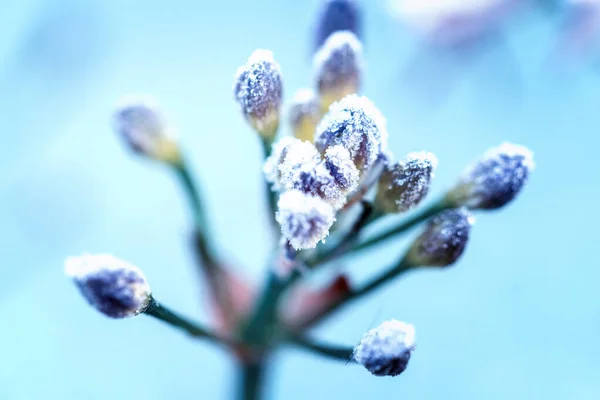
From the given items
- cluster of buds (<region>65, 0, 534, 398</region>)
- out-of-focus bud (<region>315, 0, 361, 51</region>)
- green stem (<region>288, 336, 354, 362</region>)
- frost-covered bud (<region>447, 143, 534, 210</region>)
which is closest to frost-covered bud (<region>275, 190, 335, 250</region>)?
cluster of buds (<region>65, 0, 534, 398</region>)

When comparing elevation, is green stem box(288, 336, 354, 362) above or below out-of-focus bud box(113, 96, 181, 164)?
below

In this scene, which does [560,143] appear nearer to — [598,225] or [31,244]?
[598,225]

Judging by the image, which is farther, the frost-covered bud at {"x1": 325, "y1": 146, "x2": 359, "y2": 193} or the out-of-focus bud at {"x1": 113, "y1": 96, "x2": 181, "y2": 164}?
the out-of-focus bud at {"x1": 113, "y1": 96, "x2": 181, "y2": 164}

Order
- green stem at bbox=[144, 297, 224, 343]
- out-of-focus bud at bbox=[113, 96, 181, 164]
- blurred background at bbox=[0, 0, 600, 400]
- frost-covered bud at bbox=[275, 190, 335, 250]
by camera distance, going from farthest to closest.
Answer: blurred background at bbox=[0, 0, 600, 400] → out-of-focus bud at bbox=[113, 96, 181, 164] → green stem at bbox=[144, 297, 224, 343] → frost-covered bud at bbox=[275, 190, 335, 250]

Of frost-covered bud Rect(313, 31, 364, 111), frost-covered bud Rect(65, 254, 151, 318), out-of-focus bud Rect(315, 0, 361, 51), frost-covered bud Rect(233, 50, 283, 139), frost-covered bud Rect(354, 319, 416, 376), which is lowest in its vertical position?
frost-covered bud Rect(354, 319, 416, 376)

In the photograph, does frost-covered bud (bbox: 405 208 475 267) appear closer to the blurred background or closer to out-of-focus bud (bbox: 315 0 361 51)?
out-of-focus bud (bbox: 315 0 361 51)

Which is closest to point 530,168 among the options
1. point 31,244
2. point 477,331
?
point 477,331
